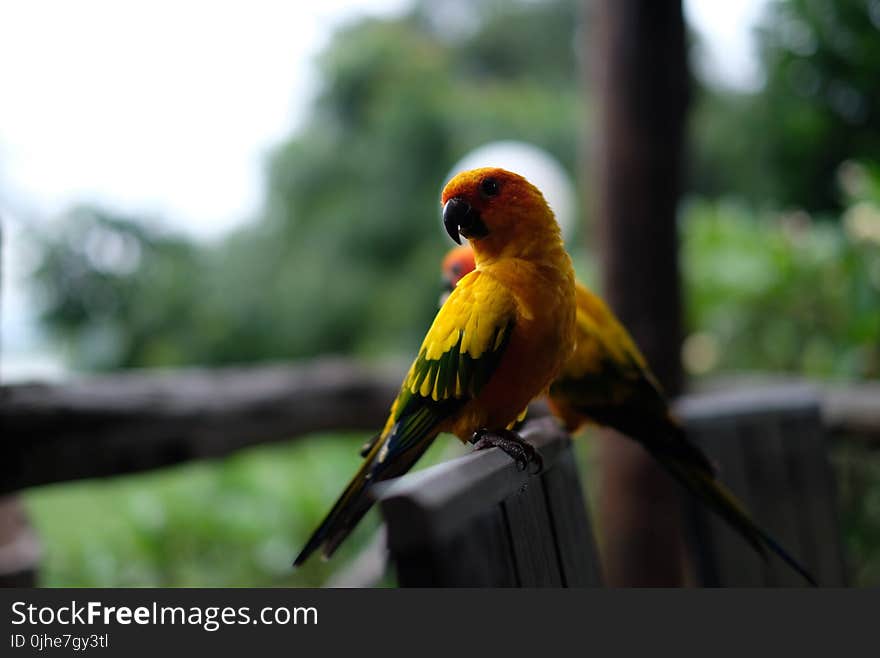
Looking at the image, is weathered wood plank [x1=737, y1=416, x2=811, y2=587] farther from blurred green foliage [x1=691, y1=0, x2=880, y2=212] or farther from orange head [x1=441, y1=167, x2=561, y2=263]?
blurred green foliage [x1=691, y1=0, x2=880, y2=212]

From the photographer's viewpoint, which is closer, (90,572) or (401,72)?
(90,572)

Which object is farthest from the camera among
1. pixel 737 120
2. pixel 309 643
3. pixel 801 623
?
pixel 737 120

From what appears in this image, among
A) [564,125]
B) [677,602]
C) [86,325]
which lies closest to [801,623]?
[677,602]

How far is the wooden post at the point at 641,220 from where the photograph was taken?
1.78 m

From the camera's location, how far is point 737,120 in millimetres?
3832

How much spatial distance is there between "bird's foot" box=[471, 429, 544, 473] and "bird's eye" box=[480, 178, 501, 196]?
23 cm

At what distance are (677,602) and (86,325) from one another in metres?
3.01

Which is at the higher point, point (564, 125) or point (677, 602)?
point (564, 125)

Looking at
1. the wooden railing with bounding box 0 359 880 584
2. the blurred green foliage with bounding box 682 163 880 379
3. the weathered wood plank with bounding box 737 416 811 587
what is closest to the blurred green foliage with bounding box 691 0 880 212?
the blurred green foliage with bounding box 682 163 880 379

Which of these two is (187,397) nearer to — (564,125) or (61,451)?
(61,451)

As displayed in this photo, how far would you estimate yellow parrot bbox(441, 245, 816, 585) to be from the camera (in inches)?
38.4

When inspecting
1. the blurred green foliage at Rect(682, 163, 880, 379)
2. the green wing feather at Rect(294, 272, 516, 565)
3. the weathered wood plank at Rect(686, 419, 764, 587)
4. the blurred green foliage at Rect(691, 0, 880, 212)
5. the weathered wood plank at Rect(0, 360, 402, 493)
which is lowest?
the weathered wood plank at Rect(686, 419, 764, 587)

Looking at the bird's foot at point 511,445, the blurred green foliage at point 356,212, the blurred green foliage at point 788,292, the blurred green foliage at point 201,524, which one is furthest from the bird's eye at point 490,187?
the blurred green foliage at point 356,212

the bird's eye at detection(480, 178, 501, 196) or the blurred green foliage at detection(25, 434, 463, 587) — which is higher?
the bird's eye at detection(480, 178, 501, 196)
